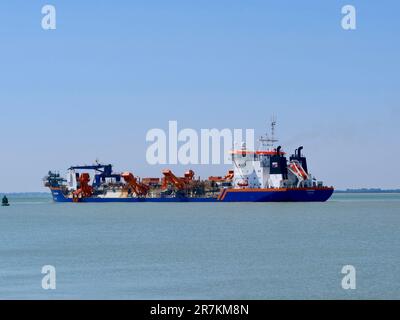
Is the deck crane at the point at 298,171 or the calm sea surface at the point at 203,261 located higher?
the deck crane at the point at 298,171

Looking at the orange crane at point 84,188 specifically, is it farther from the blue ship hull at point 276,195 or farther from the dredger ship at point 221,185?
the blue ship hull at point 276,195

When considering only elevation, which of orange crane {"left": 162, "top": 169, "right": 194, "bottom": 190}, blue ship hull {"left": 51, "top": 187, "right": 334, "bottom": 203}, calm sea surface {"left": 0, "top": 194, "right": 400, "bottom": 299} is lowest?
calm sea surface {"left": 0, "top": 194, "right": 400, "bottom": 299}

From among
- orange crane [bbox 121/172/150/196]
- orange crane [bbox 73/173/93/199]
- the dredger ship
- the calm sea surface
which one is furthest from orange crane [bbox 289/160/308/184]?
orange crane [bbox 73/173/93/199]

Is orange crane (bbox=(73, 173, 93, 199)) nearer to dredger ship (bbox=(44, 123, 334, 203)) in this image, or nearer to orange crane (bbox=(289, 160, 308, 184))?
dredger ship (bbox=(44, 123, 334, 203))

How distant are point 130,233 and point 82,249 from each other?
14.4 m

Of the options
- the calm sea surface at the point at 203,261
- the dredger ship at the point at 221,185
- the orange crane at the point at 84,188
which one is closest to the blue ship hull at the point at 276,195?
the dredger ship at the point at 221,185

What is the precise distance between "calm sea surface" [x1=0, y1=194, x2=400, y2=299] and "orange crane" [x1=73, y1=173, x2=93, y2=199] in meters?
72.9

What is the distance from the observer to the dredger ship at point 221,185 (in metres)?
115

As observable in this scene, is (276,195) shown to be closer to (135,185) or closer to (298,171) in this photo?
(298,171)

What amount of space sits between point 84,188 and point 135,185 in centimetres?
1310

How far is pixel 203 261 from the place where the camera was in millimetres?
43562

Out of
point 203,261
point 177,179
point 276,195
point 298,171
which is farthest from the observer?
point 177,179

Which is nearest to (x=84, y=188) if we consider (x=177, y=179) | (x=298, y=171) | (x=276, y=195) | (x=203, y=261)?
(x=177, y=179)

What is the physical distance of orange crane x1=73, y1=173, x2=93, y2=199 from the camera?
481 feet
